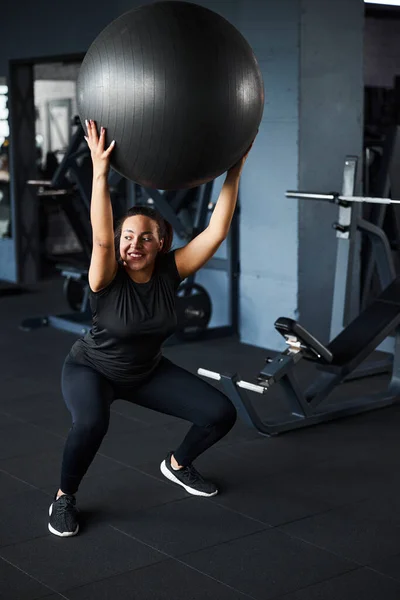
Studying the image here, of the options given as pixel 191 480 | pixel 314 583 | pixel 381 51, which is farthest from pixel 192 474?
pixel 381 51

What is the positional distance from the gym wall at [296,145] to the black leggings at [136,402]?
2025 millimetres

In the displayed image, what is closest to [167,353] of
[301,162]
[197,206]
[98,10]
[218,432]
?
[197,206]

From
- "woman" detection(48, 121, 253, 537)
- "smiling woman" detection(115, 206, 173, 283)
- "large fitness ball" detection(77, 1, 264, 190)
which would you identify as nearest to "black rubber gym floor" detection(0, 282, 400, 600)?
"woman" detection(48, 121, 253, 537)

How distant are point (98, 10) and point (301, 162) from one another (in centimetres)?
217

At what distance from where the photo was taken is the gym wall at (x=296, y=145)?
441cm

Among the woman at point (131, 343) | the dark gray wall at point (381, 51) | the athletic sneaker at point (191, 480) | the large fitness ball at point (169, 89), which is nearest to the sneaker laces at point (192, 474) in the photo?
the athletic sneaker at point (191, 480)

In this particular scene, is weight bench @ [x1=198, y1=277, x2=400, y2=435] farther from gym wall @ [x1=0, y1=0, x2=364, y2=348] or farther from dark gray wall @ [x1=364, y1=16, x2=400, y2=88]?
dark gray wall @ [x1=364, y1=16, x2=400, y2=88]

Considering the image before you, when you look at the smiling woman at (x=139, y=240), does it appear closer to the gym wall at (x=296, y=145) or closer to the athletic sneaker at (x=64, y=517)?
the athletic sneaker at (x=64, y=517)

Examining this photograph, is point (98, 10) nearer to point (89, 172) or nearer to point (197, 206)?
point (89, 172)

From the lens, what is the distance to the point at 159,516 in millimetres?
2539

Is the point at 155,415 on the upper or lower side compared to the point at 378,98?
lower

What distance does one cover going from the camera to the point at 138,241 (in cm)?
240

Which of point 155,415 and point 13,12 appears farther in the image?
point 13,12

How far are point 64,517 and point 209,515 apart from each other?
0.42 meters
